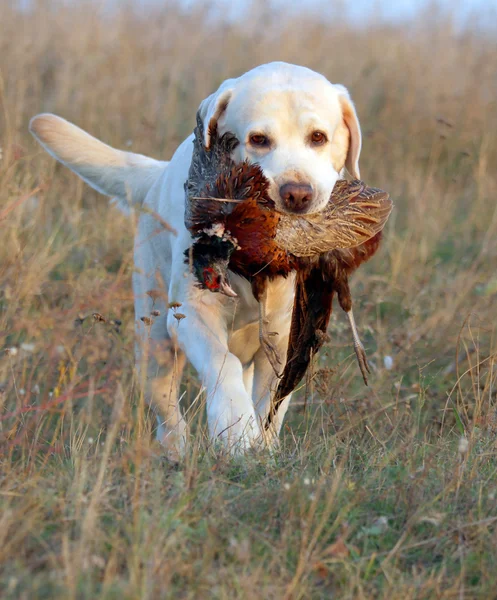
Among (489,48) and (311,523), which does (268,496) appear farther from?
(489,48)

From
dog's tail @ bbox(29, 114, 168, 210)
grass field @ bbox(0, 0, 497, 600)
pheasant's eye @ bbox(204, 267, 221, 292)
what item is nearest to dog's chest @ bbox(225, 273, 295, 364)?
pheasant's eye @ bbox(204, 267, 221, 292)

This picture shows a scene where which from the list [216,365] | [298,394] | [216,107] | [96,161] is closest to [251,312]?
[216,365]

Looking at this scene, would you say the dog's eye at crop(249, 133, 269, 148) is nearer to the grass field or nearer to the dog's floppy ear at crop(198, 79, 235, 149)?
the dog's floppy ear at crop(198, 79, 235, 149)

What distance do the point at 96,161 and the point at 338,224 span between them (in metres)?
1.61

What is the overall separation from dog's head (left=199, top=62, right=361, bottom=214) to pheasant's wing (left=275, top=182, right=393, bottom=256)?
0.06m

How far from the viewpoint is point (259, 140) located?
3162 mm

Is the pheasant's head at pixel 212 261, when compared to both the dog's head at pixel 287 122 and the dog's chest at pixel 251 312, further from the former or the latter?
the dog's head at pixel 287 122

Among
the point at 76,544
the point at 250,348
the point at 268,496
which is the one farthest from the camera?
the point at 250,348

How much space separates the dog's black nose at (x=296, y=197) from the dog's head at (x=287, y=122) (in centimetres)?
4

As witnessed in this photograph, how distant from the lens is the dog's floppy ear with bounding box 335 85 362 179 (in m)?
3.42

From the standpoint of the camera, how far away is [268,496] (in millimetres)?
2262

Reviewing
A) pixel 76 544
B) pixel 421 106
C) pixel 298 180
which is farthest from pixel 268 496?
pixel 421 106

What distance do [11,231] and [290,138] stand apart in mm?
2109

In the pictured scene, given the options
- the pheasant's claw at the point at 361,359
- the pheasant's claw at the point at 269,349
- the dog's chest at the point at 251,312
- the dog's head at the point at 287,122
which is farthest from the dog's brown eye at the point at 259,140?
the pheasant's claw at the point at 361,359
